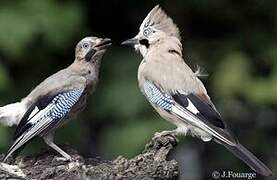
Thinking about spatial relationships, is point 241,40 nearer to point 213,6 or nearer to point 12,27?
point 213,6

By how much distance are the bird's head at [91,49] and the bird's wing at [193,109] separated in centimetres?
37

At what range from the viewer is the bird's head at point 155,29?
6.55m

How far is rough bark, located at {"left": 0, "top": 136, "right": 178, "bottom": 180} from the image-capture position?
550 cm

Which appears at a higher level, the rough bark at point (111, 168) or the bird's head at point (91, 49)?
the bird's head at point (91, 49)

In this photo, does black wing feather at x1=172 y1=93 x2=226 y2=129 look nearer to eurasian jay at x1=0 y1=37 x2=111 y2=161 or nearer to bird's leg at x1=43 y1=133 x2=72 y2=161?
eurasian jay at x1=0 y1=37 x2=111 y2=161

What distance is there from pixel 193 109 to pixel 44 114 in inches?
34.2

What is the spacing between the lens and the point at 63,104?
616 centimetres

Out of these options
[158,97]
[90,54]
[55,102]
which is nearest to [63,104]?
[55,102]

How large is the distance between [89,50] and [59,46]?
1691mm

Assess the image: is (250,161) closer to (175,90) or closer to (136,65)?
(175,90)

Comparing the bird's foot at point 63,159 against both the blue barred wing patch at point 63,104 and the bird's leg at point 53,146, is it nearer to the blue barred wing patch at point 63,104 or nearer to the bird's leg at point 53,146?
the bird's leg at point 53,146

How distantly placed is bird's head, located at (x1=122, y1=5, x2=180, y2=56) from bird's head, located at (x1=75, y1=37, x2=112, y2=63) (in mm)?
190

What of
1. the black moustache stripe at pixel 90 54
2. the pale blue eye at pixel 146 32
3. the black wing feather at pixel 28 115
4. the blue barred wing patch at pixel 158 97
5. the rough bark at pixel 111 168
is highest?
the pale blue eye at pixel 146 32

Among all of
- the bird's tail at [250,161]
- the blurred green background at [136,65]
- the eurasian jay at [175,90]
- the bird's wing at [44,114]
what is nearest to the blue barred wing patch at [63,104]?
the bird's wing at [44,114]
